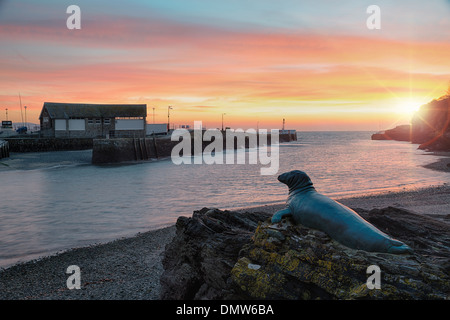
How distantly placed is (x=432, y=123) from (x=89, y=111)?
74173mm

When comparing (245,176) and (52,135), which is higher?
(52,135)

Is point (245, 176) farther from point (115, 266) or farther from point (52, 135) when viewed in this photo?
point (52, 135)

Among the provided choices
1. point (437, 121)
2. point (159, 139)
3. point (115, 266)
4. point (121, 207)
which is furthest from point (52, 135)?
point (437, 121)

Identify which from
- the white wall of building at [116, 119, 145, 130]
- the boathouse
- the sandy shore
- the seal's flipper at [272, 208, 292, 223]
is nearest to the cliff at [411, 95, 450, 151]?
the white wall of building at [116, 119, 145, 130]

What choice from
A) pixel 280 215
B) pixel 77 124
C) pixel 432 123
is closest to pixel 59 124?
pixel 77 124

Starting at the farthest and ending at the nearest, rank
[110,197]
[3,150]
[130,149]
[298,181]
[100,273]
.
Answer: [130,149] < [3,150] < [110,197] < [100,273] < [298,181]

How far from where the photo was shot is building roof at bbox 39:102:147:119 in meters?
55.9

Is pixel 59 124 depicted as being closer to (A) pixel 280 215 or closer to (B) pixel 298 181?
(B) pixel 298 181

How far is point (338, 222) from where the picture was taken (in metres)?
4.80

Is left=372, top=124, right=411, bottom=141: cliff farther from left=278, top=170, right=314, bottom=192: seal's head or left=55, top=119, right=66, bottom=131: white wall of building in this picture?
left=278, top=170, right=314, bottom=192: seal's head

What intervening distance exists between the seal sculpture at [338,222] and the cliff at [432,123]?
60736 mm
